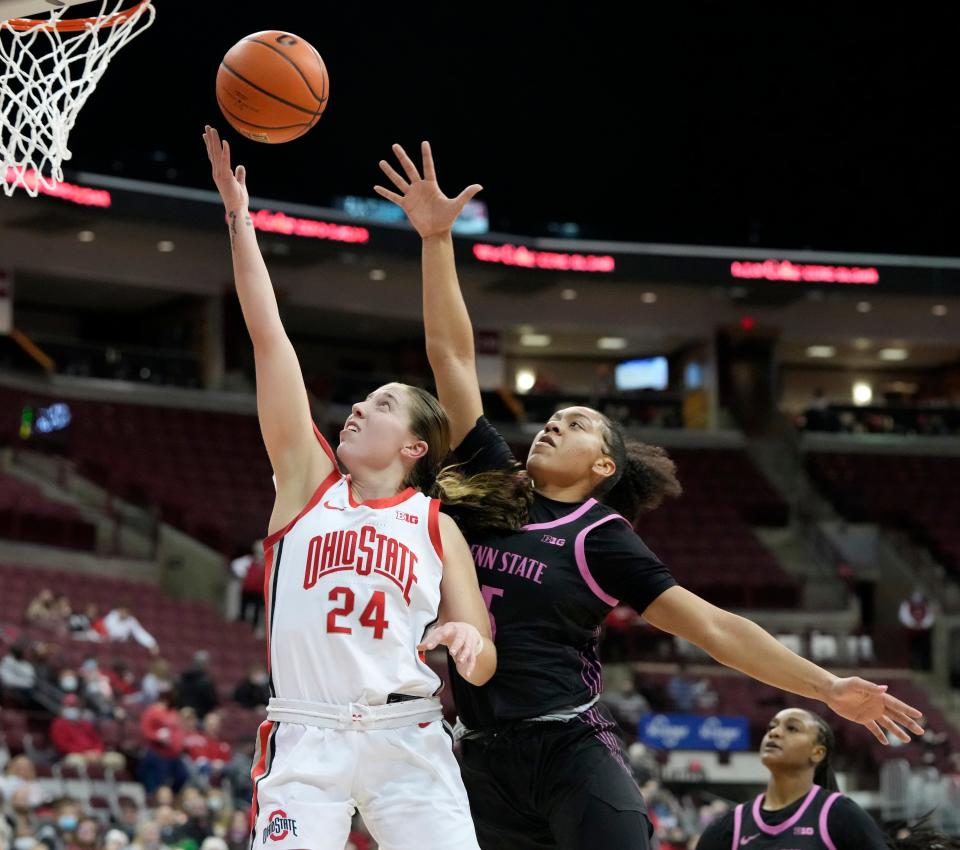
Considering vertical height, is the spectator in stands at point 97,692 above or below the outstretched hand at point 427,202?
below

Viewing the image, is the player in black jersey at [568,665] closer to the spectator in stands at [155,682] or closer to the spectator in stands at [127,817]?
the spectator in stands at [127,817]

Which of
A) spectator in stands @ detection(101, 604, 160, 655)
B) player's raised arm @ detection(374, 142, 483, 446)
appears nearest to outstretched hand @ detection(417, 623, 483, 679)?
player's raised arm @ detection(374, 142, 483, 446)

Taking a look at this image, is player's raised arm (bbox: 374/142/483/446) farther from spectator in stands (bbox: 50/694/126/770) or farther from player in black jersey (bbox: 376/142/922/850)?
spectator in stands (bbox: 50/694/126/770)

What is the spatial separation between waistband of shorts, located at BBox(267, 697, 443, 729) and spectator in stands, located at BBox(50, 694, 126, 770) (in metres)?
7.99

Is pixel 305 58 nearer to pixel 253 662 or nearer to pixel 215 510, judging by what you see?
pixel 253 662

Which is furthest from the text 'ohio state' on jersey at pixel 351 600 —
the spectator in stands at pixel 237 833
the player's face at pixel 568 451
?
the spectator in stands at pixel 237 833

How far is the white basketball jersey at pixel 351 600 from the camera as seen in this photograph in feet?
11.5

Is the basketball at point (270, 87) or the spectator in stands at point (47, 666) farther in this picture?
the spectator in stands at point (47, 666)

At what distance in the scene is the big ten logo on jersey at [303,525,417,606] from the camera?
356 centimetres

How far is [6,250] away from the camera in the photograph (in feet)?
69.2

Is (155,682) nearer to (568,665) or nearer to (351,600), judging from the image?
(568,665)

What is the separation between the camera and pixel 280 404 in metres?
3.72

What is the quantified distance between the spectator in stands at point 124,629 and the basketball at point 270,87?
10.5 metres

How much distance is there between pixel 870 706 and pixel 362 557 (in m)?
1.31
